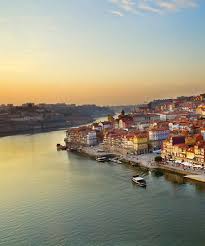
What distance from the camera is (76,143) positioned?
21.3 metres

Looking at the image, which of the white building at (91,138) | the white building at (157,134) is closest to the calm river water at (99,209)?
the white building at (157,134)

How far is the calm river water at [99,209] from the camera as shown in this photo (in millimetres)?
7430

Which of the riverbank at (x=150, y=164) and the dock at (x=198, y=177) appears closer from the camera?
the dock at (x=198, y=177)

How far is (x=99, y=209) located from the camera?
9094 mm

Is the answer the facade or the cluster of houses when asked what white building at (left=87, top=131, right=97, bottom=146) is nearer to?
the cluster of houses

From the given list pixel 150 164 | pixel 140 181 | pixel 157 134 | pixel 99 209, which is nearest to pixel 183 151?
pixel 150 164

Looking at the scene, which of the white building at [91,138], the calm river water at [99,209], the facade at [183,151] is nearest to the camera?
the calm river water at [99,209]

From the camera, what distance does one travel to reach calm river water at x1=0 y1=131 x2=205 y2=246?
743 cm

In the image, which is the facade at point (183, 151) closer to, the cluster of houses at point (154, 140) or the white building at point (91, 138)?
the cluster of houses at point (154, 140)

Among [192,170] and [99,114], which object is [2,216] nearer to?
[192,170]

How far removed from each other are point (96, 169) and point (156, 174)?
2.46 meters

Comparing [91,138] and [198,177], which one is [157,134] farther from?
[198,177]

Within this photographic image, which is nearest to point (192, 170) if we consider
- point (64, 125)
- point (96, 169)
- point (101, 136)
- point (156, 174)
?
point (156, 174)

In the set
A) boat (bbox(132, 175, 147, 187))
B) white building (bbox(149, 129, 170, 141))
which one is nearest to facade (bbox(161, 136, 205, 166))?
boat (bbox(132, 175, 147, 187))
